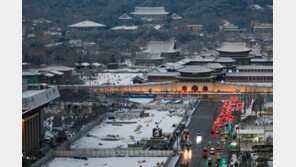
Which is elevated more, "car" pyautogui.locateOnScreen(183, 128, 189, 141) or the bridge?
the bridge

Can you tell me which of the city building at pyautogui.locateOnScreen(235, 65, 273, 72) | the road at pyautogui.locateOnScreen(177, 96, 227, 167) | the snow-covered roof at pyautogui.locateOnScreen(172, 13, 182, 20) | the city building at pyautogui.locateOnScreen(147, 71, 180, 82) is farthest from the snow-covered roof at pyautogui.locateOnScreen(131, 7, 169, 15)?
the road at pyautogui.locateOnScreen(177, 96, 227, 167)

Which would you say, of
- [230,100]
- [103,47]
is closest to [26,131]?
[230,100]

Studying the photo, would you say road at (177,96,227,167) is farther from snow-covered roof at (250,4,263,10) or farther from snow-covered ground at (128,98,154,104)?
snow-covered roof at (250,4,263,10)

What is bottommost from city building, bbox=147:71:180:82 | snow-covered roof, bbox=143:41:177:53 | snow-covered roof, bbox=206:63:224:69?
city building, bbox=147:71:180:82

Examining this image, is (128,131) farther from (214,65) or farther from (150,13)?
(150,13)

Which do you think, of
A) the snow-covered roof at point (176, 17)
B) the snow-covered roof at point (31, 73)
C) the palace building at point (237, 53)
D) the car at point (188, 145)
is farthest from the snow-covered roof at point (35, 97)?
the snow-covered roof at point (176, 17)

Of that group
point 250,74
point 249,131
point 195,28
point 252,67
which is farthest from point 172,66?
point 195,28

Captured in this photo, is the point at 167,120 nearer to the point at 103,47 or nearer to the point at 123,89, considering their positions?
the point at 123,89
